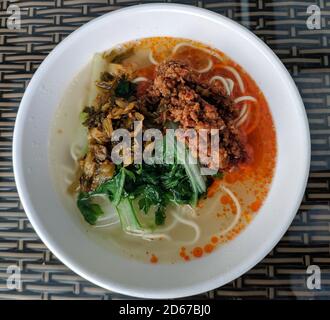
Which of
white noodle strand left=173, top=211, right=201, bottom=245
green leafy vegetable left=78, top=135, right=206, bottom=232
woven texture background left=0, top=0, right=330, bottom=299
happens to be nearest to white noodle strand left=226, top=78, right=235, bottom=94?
woven texture background left=0, top=0, right=330, bottom=299

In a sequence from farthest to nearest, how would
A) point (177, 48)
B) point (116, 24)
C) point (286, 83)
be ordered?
point (177, 48) → point (116, 24) → point (286, 83)

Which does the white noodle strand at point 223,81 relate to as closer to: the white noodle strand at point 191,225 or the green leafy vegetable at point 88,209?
the white noodle strand at point 191,225

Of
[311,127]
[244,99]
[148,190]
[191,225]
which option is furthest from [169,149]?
[311,127]

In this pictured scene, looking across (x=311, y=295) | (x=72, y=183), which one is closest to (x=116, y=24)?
(x=72, y=183)

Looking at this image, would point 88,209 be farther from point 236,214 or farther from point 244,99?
point 244,99

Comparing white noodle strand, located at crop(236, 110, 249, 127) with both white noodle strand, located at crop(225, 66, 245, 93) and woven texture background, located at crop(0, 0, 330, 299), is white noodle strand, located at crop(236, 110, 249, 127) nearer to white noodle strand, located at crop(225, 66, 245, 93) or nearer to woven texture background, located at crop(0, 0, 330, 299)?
white noodle strand, located at crop(225, 66, 245, 93)

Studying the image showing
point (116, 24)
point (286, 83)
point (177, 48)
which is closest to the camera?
point (286, 83)
